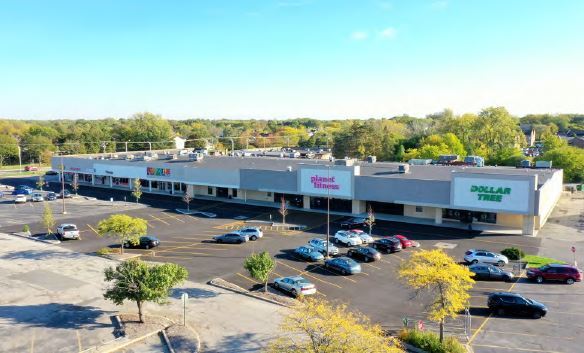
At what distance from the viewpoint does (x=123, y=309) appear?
28062 mm

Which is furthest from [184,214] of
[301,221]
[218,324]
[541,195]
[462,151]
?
[462,151]

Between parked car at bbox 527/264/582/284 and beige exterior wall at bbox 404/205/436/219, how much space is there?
21.3 meters

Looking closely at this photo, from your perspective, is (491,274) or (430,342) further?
(491,274)

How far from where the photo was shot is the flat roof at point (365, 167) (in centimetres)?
5819

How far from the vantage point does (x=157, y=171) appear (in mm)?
76188

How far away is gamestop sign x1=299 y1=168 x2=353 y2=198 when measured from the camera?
5731cm

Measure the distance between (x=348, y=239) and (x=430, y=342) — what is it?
21.3 meters

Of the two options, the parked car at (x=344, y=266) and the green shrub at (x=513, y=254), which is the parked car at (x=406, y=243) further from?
the parked car at (x=344, y=266)

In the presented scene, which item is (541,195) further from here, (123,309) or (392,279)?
(123,309)

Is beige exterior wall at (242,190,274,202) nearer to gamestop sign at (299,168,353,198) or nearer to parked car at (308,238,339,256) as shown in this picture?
gamestop sign at (299,168,353,198)

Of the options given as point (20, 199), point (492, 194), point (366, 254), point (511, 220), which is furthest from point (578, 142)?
point (20, 199)

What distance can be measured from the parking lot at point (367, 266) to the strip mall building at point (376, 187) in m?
3.10

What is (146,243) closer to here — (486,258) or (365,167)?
(486,258)

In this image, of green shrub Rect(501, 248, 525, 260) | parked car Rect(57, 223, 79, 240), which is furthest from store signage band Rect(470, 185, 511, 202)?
parked car Rect(57, 223, 79, 240)
